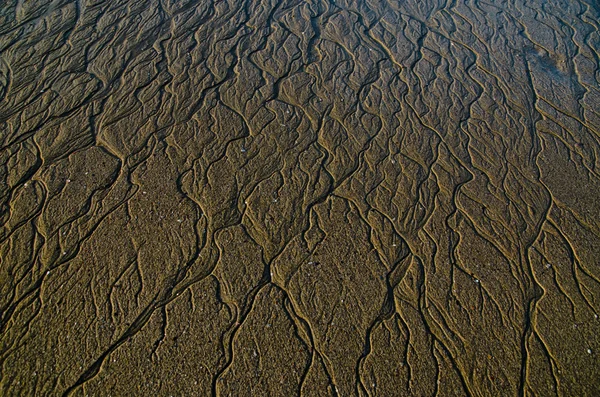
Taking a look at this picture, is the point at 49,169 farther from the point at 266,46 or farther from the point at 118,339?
the point at 266,46

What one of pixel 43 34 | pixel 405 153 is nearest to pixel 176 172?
pixel 405 153

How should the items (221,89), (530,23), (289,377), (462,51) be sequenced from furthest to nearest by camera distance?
(530,23)
(462,51)
(221,89)
(289,377)

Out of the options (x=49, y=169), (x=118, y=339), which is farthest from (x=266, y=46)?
(x=118, y=339)

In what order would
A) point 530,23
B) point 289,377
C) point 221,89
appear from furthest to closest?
point 530,23 → point 221,89 → point 289,377

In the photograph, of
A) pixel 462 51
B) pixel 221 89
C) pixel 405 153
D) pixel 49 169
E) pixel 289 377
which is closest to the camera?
pixel 289 377

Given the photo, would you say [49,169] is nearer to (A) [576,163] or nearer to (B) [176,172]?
(B) [176,172]

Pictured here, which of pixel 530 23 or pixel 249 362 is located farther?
pixel 530 23

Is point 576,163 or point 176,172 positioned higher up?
point 576,163
